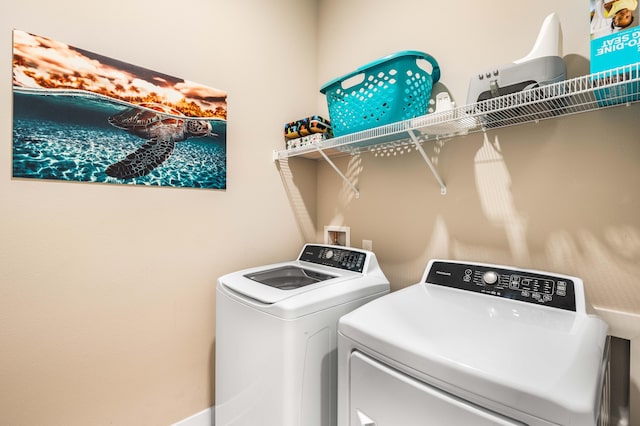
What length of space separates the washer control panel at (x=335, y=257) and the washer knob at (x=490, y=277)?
55 cm

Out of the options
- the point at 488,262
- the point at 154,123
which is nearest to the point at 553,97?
the point at 488,262

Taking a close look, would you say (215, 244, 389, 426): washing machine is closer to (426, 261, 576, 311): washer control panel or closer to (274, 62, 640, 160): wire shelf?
(426, 261, 576, 311): washer control panel

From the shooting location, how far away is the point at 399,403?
0.79 metres

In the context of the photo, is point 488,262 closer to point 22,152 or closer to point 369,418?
point 369,418

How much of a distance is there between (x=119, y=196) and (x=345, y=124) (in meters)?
1.14

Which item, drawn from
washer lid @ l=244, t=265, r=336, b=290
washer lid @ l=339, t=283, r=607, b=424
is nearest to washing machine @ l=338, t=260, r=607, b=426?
washer lid @ l=339, t=283, r=607, b=424

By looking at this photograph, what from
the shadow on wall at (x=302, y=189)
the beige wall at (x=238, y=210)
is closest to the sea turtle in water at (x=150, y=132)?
the beige wall at (x=238, y=210)

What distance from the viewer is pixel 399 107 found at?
1332mm

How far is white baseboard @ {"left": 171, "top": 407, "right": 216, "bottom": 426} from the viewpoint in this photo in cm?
155

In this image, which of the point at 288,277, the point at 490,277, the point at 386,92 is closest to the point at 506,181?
the point at 490,277

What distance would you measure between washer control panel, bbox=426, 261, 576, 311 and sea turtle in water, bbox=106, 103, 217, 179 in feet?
4.68

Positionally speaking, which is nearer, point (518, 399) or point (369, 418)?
point (518, 399)

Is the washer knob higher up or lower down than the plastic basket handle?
lower down

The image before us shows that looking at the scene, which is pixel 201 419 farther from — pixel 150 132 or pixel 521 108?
pixel 521 108
